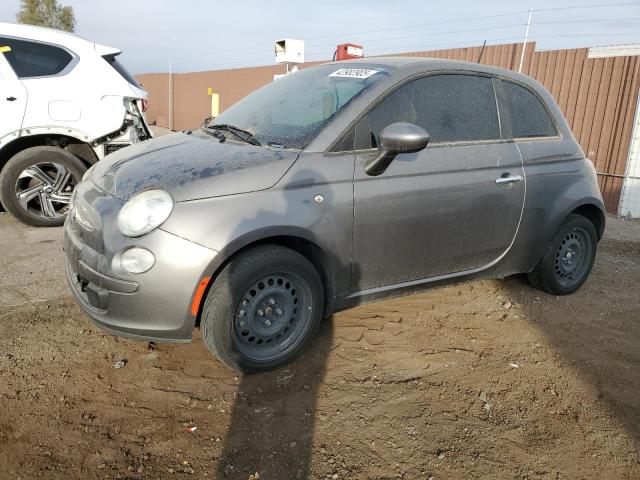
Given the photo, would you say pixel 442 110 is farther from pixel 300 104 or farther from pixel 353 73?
pixel 300 104

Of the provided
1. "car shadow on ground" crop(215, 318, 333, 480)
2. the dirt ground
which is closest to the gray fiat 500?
"car shadow on ground" crop(215, 318, 333, 480)

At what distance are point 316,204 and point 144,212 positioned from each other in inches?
36.1

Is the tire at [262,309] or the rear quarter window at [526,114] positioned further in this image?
the rear quarter window at [526,114]

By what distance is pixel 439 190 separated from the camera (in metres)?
3.38

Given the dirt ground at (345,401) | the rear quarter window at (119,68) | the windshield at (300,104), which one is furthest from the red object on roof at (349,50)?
the dirt ground at (345,401)

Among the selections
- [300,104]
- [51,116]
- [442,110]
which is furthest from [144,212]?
[51,116]

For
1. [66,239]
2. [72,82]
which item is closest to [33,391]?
[66,239]

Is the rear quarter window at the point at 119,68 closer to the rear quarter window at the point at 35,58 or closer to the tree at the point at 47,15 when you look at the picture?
the rear quarter window at the point at 35,58

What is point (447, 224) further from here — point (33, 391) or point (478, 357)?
point (33, 391)

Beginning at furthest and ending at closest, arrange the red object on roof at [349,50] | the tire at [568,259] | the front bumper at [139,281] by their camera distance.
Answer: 1. the red object on roof at [349,50]
2. the tire at [568,259]
3. the front bumper at [139,281]

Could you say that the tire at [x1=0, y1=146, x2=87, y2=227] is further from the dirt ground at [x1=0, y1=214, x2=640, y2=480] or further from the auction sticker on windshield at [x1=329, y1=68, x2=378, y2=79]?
the auction sticker on windshield at [x1=329, y1=68, x2=378, y2=79]

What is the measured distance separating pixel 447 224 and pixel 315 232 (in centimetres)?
101

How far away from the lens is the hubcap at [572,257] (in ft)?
14.3

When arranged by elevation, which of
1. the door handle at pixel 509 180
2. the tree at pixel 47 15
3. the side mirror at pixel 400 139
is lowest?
the door handle at pixel 509 180
